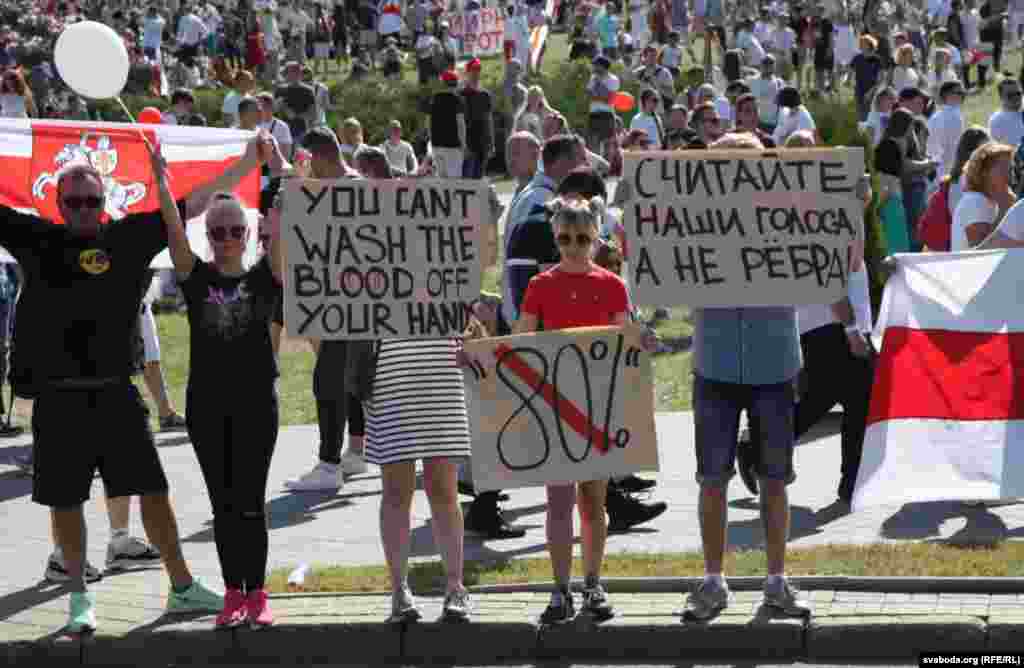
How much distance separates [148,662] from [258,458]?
0.92 meters

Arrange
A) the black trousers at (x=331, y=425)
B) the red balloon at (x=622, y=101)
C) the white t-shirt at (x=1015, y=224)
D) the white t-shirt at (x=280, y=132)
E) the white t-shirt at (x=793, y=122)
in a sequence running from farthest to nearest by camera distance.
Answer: the red balloon at (x=622, y=101) → the white t-shirt at (x=793, y=122) → the white t-shirt at (x=280, y=132) → the black trousers at (x=331, y=425) → the white t-shirt at (x=1015, y=224)

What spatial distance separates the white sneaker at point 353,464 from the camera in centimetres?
1145

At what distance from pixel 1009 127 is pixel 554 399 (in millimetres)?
11741

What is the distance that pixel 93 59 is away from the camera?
893 cm

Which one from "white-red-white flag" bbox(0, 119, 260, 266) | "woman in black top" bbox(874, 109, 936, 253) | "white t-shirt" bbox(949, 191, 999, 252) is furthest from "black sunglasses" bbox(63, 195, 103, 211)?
"woman in black top" bbox(874, 109, 936, 253)

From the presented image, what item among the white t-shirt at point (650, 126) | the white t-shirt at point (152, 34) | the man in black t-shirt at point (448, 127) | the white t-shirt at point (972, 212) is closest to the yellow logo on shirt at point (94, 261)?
the white t-shirt at point (972, 212)

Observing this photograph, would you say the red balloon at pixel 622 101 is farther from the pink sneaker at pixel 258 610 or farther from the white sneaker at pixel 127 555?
the pink sneaker at pixel 258 610

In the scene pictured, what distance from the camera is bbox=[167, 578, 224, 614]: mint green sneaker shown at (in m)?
7.99

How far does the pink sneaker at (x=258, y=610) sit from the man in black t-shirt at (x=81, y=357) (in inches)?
13.3

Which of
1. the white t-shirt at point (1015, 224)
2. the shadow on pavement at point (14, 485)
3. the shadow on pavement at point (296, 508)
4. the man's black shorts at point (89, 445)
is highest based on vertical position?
Answer: the white t-shirt at point (1015, 224)

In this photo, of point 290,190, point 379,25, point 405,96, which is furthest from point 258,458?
point 379,25

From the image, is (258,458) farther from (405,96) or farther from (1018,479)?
(405,96)

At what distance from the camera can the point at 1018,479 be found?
8406 mm

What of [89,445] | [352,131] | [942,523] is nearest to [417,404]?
[89,445]
